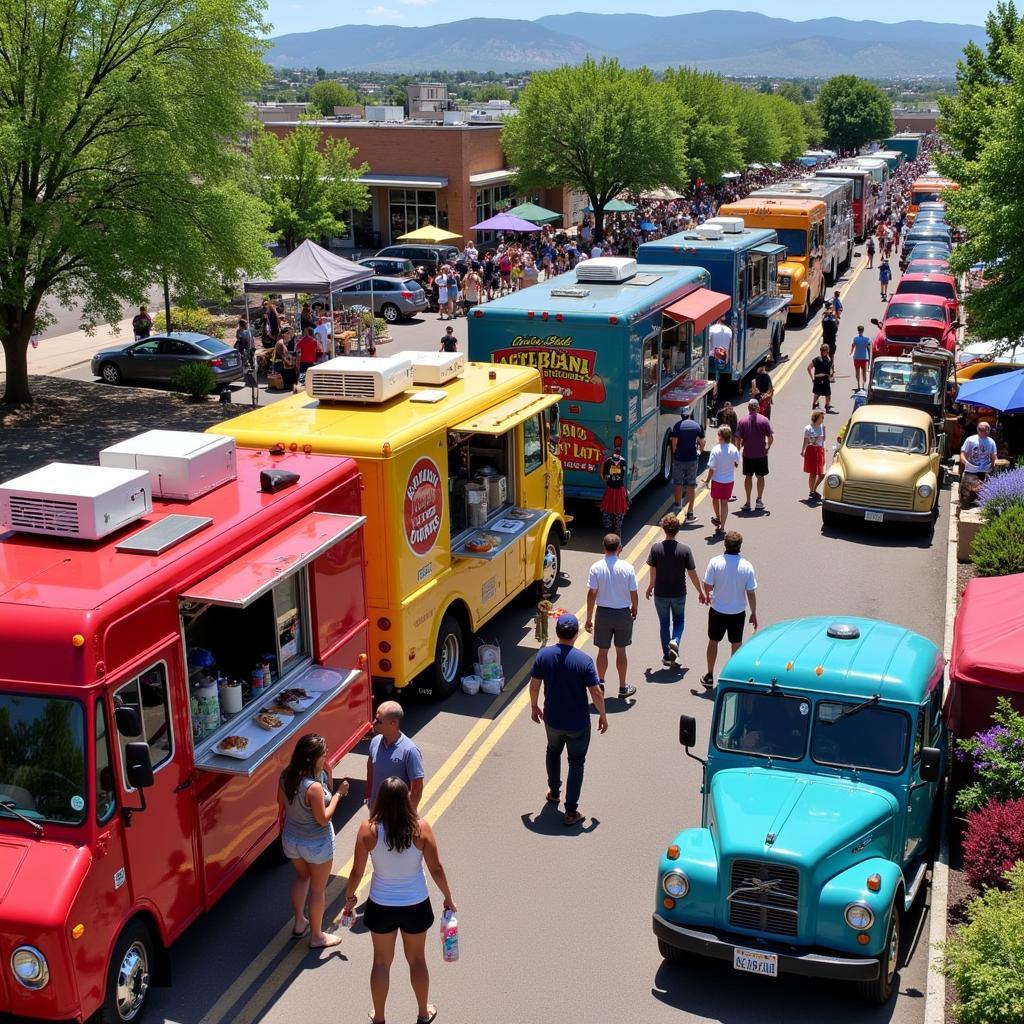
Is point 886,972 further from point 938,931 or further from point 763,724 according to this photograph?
point 763,724

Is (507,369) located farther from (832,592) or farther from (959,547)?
(959,547)

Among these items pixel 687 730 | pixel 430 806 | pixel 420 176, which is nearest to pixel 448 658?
pixel 430 806

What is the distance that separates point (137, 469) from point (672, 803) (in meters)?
4.97

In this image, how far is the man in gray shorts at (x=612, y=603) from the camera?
11969 mm

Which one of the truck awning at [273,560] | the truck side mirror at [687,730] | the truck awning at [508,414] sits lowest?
the truck side mirror at [687,730]

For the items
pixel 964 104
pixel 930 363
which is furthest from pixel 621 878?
pixel 964 104

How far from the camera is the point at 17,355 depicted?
2539 centimetres

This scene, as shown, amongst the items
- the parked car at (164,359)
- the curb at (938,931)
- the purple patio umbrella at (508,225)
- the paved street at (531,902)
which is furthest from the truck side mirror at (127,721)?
the purple patio umbrella at (508,225)

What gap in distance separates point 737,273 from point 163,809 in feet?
64.7

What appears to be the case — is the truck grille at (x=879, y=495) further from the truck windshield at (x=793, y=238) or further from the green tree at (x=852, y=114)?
the green tree at (x=852, y=114)

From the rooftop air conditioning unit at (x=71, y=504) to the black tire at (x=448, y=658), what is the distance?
4.21 m

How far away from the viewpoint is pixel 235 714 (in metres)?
8.80

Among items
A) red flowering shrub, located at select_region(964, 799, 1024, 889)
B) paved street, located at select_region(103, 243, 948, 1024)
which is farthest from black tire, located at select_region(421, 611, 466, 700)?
red flowering shrub, located at select_region(964, 799, 1024, 889)

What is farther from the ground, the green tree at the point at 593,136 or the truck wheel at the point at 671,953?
the green tree at the point at 593,136
